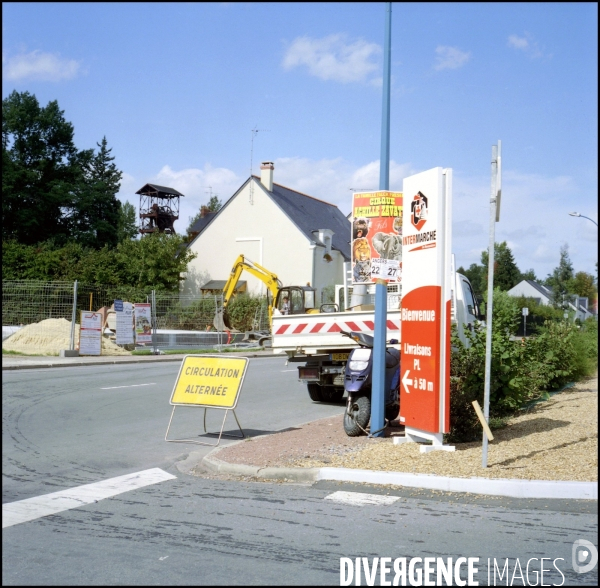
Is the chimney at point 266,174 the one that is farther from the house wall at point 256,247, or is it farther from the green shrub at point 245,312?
the green shrub at point 245,312

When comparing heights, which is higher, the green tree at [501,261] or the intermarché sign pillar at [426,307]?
the green tree at [501,261]

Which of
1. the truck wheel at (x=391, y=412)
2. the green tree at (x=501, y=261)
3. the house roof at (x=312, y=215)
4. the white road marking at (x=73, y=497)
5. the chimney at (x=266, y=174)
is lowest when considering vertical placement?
the white road marking at (x=73, y=497)

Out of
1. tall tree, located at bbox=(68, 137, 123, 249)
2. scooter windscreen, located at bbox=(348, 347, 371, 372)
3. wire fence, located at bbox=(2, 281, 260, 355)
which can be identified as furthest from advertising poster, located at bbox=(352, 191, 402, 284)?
tall tree, located at bbox=(68, 137, 123, 249)

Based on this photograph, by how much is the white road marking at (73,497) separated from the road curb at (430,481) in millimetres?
840

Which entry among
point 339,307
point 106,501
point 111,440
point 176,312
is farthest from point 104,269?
point 106,501

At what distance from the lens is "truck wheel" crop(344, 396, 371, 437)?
992 centimetres

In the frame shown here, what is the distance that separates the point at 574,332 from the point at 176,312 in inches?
757

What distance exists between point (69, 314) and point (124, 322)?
2.04 meters

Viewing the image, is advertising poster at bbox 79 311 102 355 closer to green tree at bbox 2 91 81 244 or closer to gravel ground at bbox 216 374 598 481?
gravel ground at bbox 216 374 598 481

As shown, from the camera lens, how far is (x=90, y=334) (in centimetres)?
2506

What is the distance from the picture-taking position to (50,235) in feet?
181

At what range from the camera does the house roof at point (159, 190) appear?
63750 millimetres

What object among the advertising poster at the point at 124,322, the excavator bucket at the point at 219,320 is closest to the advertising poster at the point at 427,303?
the advertising poster at the point at 124,322

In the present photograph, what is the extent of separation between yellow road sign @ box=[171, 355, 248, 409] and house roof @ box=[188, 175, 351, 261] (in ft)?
131
